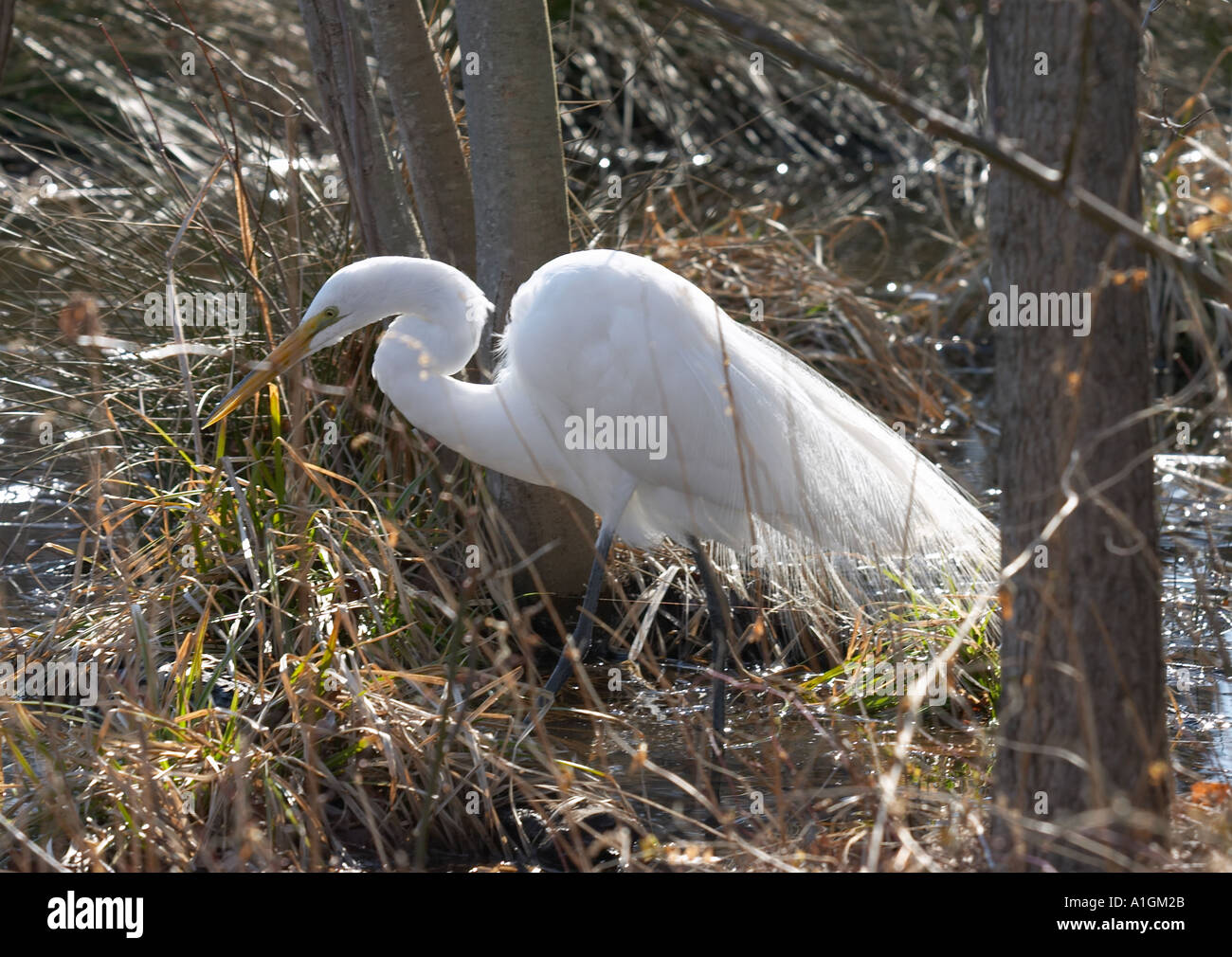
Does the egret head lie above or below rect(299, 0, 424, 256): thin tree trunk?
below

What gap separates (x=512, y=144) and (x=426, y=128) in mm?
416

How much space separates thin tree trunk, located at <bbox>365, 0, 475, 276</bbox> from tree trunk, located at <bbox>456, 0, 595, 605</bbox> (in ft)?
0.62

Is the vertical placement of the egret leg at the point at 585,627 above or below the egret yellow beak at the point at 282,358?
below

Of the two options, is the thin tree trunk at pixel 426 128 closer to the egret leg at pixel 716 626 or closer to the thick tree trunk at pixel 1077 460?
the egret leg at pixel 716 626

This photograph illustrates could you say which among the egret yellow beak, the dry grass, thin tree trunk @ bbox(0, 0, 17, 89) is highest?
thin tree trunk @ bbox(0, 0, 17, 89)

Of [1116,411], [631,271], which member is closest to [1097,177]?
[1116,411]

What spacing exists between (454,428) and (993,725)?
174 cm

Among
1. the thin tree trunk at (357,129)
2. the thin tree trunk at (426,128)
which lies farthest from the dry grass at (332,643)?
the thin tree trunk at (426,128)

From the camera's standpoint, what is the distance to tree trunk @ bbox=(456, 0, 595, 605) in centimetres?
A: 371

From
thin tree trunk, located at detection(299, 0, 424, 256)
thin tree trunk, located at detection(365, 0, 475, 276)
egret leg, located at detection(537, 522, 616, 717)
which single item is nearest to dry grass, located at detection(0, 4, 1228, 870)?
egret leg, located at detection(537, 522, 616, 717)

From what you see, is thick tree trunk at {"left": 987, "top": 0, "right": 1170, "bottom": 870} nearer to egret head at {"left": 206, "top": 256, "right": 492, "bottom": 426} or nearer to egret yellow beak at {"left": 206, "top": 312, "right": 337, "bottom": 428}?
egret head at {"left": 206, "top": 256, "right": 492, "bottom": 426}

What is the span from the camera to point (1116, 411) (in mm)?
2041

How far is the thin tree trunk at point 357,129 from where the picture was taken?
392 centimetres

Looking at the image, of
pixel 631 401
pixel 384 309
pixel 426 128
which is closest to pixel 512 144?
pixel 426 128
